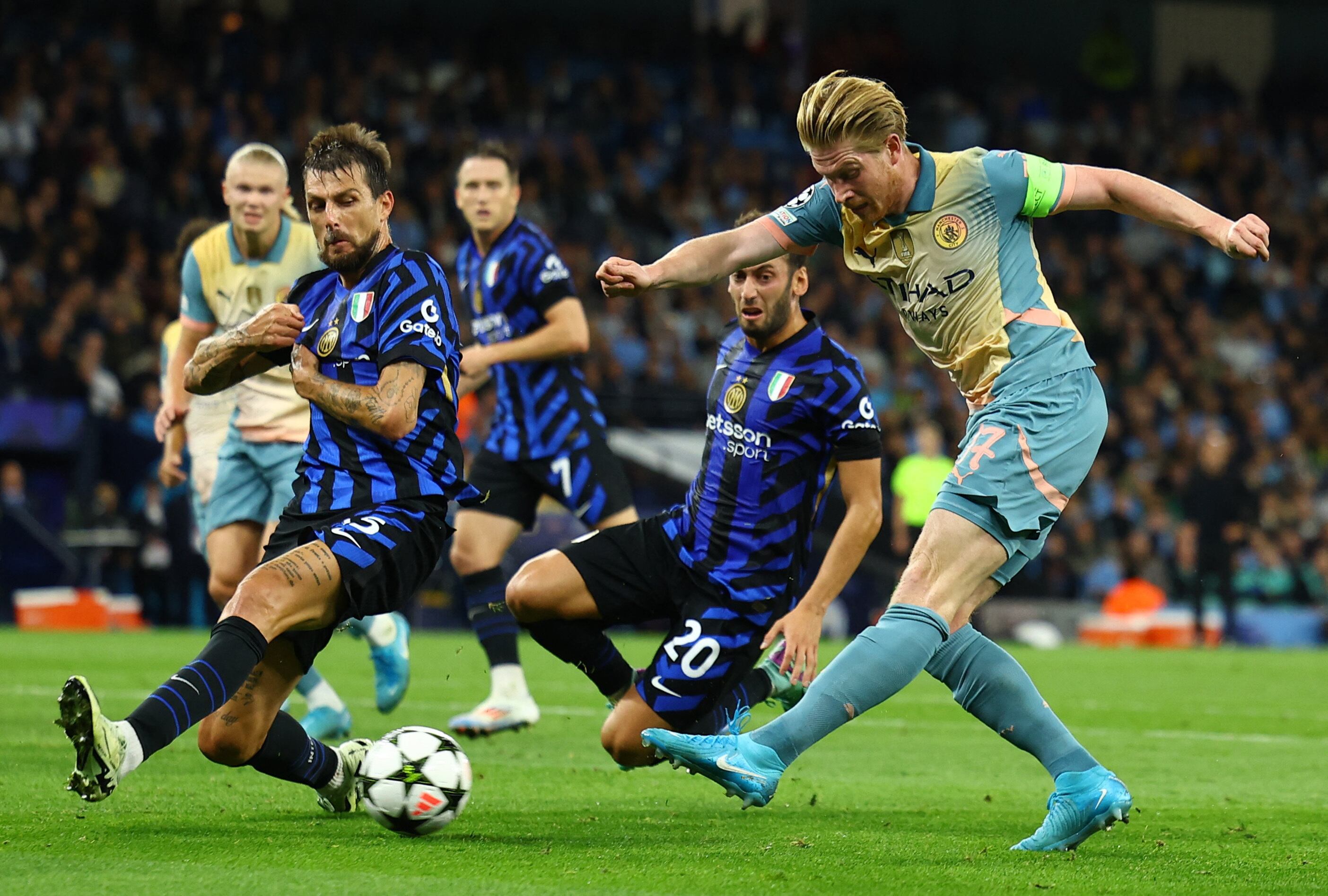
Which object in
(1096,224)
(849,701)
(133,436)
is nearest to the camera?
(849,701)

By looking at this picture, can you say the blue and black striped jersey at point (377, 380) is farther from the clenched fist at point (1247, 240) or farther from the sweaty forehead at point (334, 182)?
the clenched fist at point (1247, 240)

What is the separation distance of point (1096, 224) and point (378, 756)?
68.4ft

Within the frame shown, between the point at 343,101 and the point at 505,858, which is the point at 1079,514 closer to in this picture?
the point at 343,101

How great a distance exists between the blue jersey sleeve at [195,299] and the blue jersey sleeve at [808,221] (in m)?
3.14

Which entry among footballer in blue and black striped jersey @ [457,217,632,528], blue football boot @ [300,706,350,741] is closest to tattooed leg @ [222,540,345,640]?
blue football boot @ [300,706,350,741]

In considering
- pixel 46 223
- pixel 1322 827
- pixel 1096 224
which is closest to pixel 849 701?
pixel 1322 827

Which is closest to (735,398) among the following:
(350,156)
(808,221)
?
(808,221)

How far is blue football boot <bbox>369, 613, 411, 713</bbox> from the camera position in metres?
7.52

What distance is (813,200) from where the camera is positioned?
15.9 ft

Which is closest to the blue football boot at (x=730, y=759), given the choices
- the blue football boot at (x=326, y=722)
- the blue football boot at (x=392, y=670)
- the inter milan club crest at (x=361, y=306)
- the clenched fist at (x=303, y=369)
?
the clenched fist at (x=303, y=369)

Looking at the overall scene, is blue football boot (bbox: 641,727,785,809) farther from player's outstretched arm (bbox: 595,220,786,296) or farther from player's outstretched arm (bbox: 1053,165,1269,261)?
player's outstretched arm (bbox: 1053,165,1269,261)

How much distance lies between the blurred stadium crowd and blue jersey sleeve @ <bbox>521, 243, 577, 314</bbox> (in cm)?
741

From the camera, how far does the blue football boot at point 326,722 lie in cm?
700

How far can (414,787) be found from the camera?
4.70m
